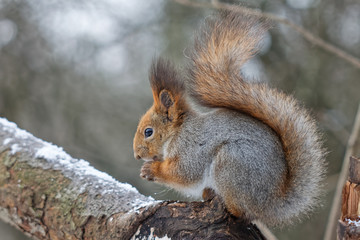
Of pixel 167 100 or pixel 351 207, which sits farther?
pixel 167 100

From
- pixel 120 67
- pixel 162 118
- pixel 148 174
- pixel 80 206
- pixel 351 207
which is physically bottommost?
pixel 351 207

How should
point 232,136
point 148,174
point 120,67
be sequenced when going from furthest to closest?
point 120,67
point 148,174
point 232,136

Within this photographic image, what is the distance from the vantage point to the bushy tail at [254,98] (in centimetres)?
129

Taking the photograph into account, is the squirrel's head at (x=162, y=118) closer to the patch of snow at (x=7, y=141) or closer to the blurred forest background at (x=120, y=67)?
the patch of snow at (x=7, y=141)

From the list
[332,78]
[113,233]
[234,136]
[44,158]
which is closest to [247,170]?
[234,136]

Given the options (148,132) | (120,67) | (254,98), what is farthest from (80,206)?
(120,67)

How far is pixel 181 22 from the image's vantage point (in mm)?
3602

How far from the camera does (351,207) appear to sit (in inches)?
41.3

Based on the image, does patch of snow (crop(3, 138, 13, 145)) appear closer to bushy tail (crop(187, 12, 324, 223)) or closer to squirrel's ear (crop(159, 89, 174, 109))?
squirrel's ear (crop(159, 89, 174, 109))

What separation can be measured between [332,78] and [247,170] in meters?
2.52

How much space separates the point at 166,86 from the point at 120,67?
2.49m

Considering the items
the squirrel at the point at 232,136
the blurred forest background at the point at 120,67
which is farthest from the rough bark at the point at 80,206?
the blurred forest background at the point at 120,67

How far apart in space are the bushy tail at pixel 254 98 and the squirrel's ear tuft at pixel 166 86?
85mm

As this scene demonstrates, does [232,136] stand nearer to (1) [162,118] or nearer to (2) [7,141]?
(1) [162,118]
